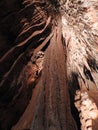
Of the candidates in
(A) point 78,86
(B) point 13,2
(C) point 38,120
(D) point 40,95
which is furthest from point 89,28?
(C) point 38,120

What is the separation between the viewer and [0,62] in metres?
1.86

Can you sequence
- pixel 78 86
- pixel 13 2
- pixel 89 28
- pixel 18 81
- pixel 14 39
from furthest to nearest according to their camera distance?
pixel 89 28
pixel 78 86
pixel 13 2
pixel 14 39
pixel 18 81

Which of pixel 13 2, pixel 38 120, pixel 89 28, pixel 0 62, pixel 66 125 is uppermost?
pixel 13 2

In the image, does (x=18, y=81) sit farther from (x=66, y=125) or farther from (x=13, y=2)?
(x=13, y=2)

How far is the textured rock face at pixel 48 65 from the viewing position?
5.31 feet

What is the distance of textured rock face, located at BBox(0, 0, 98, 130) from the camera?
63.7 inches

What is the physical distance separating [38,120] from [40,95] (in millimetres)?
222

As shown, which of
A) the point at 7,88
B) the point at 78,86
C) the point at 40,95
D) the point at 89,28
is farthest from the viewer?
the point at 89,28

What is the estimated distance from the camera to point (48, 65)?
196 cm

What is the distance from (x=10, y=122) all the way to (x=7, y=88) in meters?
0.24

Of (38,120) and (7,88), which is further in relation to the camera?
(7,88)

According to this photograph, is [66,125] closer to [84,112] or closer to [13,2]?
[84,112]

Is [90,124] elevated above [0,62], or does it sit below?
below

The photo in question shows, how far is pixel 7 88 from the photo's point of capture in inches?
70.8
